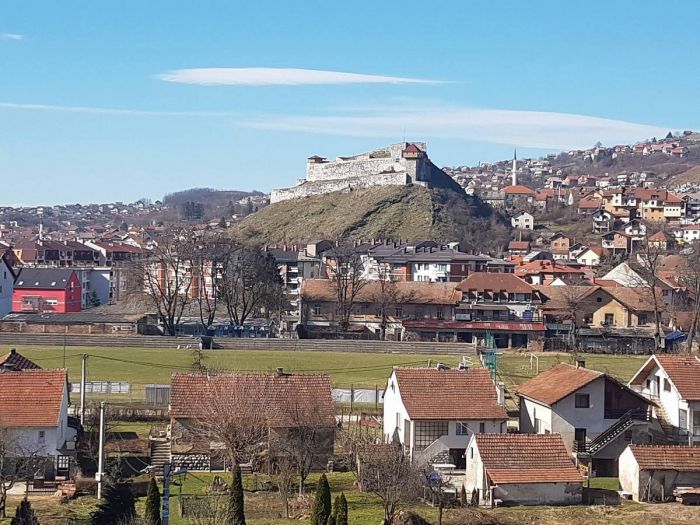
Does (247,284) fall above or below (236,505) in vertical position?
above

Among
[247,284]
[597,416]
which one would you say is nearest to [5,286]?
[247,284]

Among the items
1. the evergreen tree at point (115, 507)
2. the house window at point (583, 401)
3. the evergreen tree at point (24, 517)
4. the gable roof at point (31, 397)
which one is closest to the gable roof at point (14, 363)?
the gable roof at point (31, 397)

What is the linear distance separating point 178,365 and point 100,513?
24436 millimetres

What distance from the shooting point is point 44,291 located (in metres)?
71.9

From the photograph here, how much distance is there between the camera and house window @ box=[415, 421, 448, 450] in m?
28.9

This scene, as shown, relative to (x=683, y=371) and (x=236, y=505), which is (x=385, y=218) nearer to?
(x=683, y=371)

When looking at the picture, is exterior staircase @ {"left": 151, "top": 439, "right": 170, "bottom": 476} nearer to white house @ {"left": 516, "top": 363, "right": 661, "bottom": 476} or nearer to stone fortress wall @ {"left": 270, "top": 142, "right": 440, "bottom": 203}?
white house @ {"left": 516, "top": 363, "right": 661, "bottom": 476}

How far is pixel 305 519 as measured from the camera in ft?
76.3

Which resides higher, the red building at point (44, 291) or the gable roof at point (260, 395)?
the red building at point (44, 291)

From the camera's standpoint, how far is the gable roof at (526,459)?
25.0 metres

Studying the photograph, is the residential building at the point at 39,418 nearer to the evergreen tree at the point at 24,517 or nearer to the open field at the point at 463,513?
the open field at the point at 463,513

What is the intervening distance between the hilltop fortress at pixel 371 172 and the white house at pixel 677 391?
86.9m

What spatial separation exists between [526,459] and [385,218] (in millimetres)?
86330

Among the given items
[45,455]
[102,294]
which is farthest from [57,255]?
[45,455]
